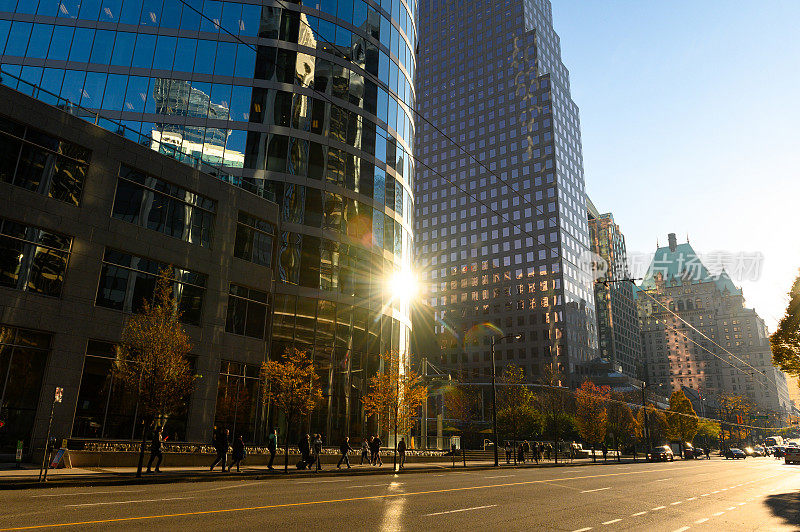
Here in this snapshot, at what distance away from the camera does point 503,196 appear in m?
130

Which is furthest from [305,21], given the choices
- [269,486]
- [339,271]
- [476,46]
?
[476,46]

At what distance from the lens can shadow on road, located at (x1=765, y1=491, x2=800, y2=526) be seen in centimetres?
1302

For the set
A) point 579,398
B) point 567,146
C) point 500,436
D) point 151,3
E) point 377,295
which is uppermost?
point 567,146

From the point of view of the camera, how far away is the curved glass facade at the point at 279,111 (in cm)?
3700

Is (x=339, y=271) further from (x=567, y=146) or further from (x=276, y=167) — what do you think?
(x=567, y=146)

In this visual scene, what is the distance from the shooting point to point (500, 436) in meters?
69.7

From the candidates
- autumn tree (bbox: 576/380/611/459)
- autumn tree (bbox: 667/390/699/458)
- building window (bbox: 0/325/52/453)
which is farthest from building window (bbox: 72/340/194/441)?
autumn tree (bbox: 667/390/699/458)

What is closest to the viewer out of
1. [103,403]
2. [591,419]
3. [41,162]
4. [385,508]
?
[385,508]

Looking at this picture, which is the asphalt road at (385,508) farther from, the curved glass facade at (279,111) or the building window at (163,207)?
the curved glass facade at (279,111)

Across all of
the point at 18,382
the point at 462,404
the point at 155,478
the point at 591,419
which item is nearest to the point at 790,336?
the point at 155,478

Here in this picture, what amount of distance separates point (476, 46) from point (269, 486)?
484ft

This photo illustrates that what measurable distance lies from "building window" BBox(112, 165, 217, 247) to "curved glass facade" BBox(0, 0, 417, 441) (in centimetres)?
483

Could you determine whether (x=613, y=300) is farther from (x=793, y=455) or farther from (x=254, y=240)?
(x=254, y=240)

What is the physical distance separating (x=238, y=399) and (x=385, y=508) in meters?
21.0
